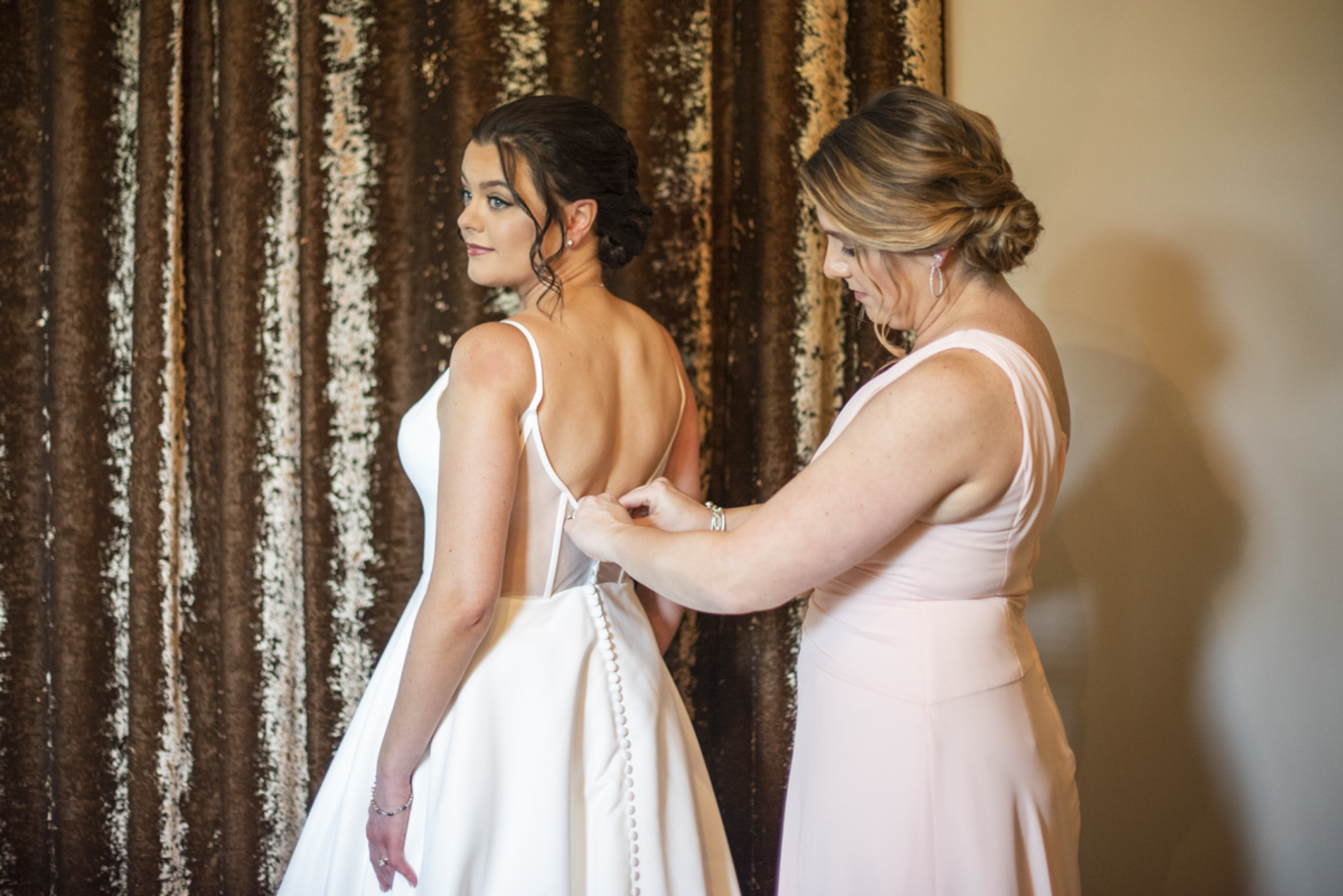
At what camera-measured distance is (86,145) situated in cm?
165

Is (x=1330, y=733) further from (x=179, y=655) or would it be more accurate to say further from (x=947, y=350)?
(x=179, y=655)

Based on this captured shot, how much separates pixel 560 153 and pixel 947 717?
2.84 feet

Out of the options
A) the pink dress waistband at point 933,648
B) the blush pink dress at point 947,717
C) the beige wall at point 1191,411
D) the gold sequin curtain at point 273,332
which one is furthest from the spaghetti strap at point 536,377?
the beige wall at point 1191,411

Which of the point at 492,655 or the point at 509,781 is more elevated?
the point at 492,655

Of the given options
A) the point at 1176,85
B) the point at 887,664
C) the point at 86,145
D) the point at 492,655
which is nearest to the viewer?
the point at 887,664

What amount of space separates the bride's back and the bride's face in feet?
0.32

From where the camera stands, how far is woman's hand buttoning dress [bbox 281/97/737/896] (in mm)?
1013

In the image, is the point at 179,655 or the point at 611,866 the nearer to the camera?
the point at 611,866

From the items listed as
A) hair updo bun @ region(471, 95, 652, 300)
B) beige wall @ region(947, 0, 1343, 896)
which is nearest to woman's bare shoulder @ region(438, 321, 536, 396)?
hair updo bun @ region(471, 95, 652, 300)

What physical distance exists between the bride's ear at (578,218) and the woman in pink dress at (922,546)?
1.05 feet

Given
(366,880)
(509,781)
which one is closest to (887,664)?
(509,781)

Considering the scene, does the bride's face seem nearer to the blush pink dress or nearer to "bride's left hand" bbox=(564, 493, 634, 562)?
"bride's left hand" bbox=(564, 493, 634, 562)

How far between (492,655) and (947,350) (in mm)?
680

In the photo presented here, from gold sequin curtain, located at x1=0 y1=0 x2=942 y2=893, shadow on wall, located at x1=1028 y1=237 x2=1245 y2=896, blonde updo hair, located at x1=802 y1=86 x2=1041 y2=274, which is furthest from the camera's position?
shadow on wall, located at x1=1028 y1=237 x2=1245 y2=896
